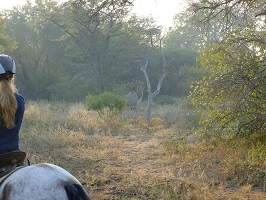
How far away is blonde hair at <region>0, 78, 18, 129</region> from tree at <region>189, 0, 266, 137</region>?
12.0 feet

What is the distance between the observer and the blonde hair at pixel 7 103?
3131mm

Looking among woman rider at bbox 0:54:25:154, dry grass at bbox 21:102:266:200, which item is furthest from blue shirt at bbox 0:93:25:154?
dry grass at bbox 21:102:266:200

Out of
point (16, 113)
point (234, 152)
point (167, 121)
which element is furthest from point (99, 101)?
point (16, 113)

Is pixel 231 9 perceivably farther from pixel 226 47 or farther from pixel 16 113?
pixel 16 113

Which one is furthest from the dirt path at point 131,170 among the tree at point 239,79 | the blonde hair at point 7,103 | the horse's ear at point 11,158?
the blonde hair at point 7,103

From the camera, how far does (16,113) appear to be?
10.8 feet

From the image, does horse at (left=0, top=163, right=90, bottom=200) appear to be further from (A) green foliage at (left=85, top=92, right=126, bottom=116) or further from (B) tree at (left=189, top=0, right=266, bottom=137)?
(A) green foliage at (left=85, top=92, right=126, bottom=116)

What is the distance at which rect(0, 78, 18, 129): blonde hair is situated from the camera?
10.3 feet

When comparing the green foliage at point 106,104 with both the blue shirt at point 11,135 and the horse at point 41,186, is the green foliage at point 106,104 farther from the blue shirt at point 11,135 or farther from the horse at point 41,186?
the horse at point 41,186

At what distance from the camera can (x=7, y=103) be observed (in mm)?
3148

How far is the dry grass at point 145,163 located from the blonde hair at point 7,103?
307 centimetres

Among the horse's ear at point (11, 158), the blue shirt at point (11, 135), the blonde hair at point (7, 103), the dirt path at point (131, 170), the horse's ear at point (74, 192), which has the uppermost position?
the blonde hair at point (7, 103)

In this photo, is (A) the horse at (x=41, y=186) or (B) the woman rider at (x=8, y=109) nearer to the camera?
(A) the horse at (x=41, y=186)

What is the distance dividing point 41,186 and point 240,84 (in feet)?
13.6
